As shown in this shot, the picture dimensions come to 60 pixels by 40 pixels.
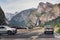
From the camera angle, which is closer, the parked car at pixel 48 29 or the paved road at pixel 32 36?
the paved road at pixel 32 36

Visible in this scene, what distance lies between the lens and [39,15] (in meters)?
6.35

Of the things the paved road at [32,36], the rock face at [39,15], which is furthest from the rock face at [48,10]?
the paved road at [32,36]

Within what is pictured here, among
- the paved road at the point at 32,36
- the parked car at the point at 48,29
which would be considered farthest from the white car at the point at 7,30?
the parked car at the point at 48,29

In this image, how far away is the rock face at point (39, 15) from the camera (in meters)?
6.34

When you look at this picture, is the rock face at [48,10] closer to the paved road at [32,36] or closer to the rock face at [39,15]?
the rock face at [39,15]

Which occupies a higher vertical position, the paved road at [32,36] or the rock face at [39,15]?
the rock face at [39,15]

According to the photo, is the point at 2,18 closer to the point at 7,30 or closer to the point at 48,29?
the point at 7,30

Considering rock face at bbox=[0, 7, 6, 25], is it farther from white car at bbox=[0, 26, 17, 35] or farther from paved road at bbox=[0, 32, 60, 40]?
paved road at bbox=[0, 32, 60, 40]

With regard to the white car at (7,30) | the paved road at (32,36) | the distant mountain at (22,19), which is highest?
the distant mountain at (22,19)

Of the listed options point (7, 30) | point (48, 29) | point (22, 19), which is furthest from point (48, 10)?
point (7, 30)

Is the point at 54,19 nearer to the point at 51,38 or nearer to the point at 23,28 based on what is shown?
the point at 51,38

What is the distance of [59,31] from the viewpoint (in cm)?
620

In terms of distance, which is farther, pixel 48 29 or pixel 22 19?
pixel 22 19

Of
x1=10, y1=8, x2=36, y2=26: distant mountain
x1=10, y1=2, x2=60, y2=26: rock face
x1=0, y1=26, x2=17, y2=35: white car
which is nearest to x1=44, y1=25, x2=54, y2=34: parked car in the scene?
x1=10, y1=2, x2=60, y2=26: rock face
